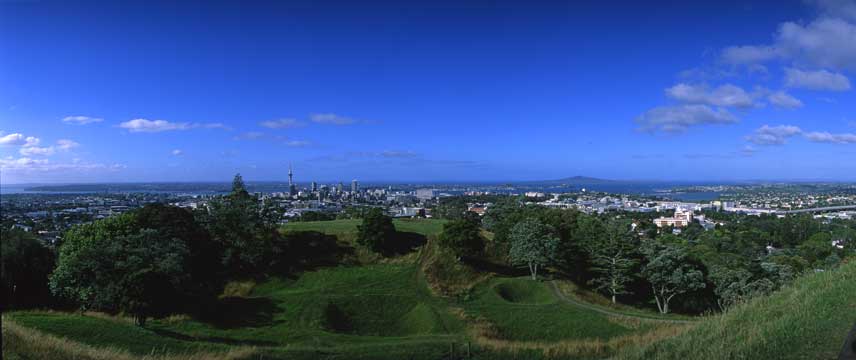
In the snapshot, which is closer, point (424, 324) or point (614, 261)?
point (424, 324)

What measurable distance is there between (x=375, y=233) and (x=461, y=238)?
617 cm

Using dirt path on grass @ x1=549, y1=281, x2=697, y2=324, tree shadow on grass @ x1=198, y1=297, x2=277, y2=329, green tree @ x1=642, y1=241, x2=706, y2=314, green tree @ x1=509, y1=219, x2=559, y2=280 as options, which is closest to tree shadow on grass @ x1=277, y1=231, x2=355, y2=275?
tree shadow on grass @ x1=198, y1=297, x2=277, y2=329

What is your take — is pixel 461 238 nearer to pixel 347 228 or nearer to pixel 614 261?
pixel 347 228

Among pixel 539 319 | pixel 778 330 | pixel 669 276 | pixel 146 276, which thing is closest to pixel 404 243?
pixel 539 319

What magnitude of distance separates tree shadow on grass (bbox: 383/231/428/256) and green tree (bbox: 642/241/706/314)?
1585cm

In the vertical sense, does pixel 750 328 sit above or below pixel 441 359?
above

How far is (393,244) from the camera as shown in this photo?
109 feet

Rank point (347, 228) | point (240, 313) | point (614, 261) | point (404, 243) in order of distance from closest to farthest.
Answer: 1. point (240, 313)
2. point (614, 261)
3. point (404, 243)
4. point (347, 228)

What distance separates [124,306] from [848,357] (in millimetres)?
21030

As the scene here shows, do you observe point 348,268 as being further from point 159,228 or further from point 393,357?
point 393,357

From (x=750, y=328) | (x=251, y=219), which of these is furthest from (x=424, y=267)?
(x=750, y=328)

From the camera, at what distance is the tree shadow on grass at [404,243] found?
32.6 metres

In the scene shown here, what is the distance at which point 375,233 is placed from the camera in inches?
1258

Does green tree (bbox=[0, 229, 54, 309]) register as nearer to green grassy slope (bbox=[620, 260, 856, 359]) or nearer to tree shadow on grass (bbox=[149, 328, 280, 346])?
tree shadow on grass (bbox=[149, 328, 280, 346])
